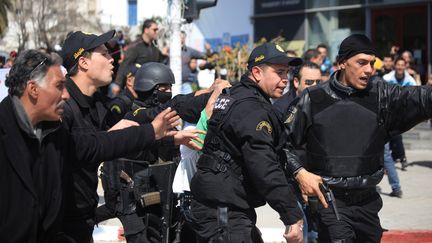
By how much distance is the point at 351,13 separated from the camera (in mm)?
19234

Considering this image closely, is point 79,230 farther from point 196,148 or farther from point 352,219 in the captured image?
point 352,219

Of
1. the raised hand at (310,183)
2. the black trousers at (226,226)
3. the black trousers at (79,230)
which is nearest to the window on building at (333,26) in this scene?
the raised hand at (310,183)

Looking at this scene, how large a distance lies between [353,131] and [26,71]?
269 cm

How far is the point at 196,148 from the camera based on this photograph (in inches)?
185

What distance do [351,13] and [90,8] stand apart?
60.5 feet

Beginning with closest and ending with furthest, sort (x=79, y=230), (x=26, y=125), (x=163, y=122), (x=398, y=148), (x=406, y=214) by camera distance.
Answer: (x=26, y=125), (x=163, y=122), (x=79, y=230), (x=406, y=214), (x=398, y=148)

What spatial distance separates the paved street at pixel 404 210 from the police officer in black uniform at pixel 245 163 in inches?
132

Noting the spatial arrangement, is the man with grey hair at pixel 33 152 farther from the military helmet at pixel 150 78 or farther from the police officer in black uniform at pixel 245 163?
the military helmet at pixel 150 78

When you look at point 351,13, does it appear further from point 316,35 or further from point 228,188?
point 228,188

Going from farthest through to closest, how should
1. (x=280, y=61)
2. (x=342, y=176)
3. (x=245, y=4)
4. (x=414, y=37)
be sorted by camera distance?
(x=245, y=4), (x=414, y=37), (x=342, y=176), (x=280, y=61)

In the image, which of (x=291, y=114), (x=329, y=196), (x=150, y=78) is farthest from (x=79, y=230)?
(x=150, y=78)

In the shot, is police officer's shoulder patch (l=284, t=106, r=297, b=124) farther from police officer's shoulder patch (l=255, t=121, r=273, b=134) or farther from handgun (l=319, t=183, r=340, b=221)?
police officer's shoulder patch (l=255, t=121, r=273, b=134)

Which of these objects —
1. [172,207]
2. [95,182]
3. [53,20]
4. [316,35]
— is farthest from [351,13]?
[53,20]

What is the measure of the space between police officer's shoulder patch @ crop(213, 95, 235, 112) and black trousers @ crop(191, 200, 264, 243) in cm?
67
